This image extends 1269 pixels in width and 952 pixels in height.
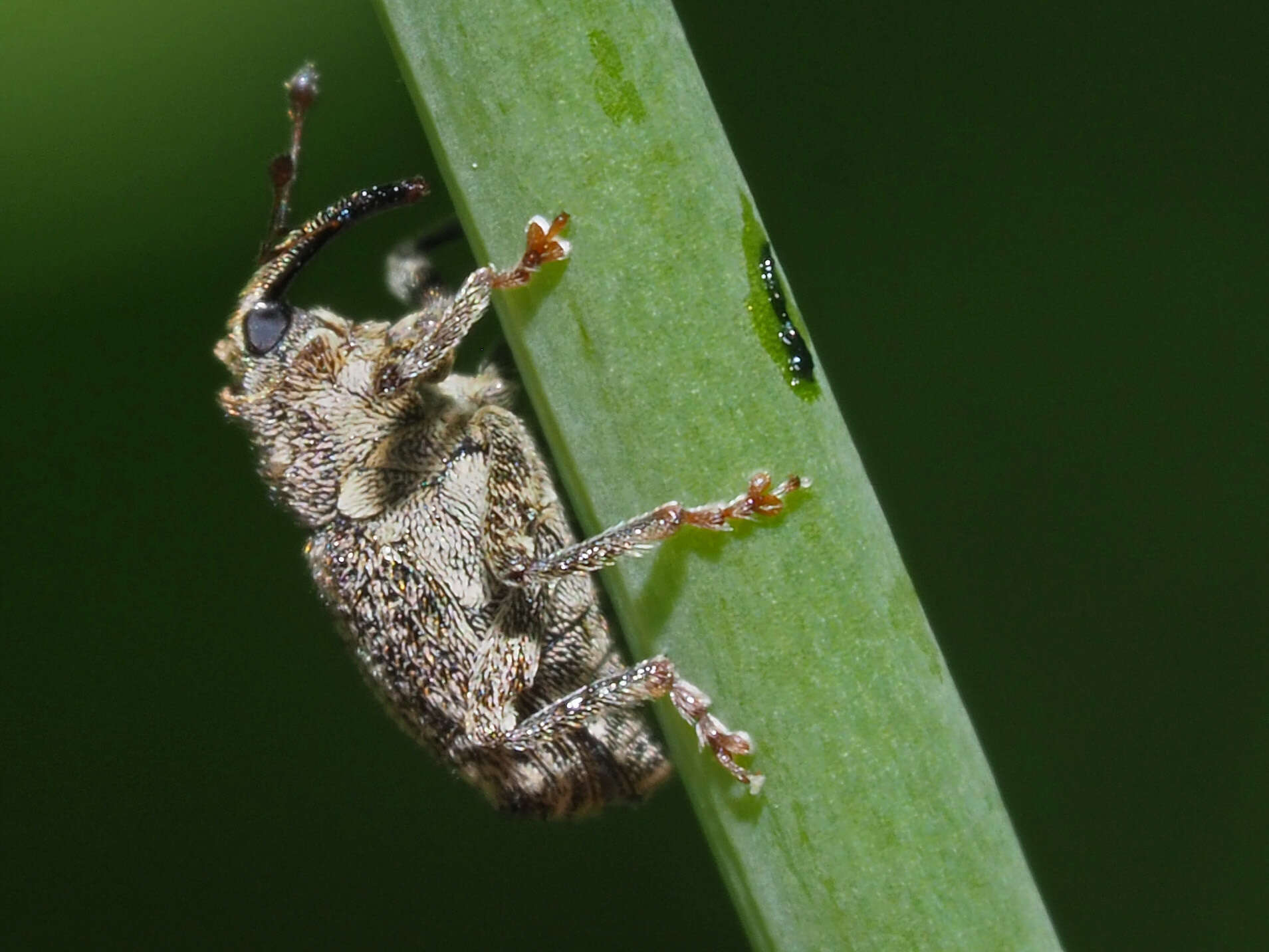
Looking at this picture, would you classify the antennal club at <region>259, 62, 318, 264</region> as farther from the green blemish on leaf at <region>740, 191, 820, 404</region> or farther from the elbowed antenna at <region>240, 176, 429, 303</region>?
the green blemish on leaf at <region>740, 191, 820, 404</region>

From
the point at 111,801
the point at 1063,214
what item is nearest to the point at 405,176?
the point at 1063,214

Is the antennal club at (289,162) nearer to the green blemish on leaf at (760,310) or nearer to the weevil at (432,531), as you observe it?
the weevil at (432,531)

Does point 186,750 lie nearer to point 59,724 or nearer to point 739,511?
point 59,724

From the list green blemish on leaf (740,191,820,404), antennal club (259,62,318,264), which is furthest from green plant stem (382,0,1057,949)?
antennal club (259,62,318,264)

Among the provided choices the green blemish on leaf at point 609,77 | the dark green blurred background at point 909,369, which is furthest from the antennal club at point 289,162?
the green blemish on leaf at point 609,77

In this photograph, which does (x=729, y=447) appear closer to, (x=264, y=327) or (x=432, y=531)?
(x=432, y=531)
